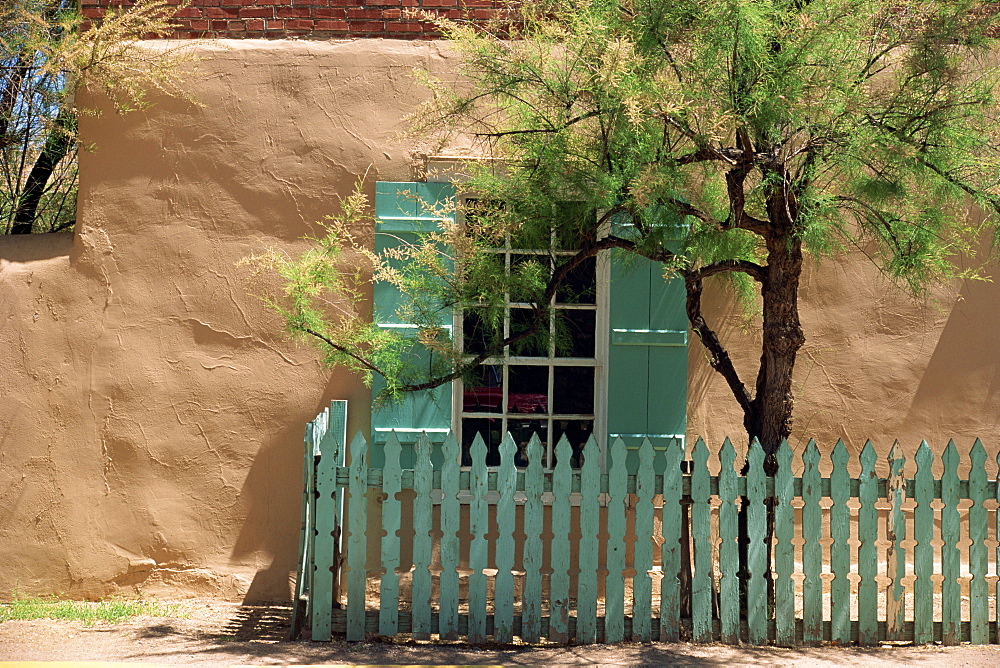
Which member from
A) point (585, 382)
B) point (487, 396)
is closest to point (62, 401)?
point (487, 396)

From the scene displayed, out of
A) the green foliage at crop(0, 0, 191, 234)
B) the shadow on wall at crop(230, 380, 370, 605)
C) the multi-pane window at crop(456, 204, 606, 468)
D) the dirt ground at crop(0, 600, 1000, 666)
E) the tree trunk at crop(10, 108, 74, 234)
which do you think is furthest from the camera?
the tree trunk at crop(10, 108, 74, 234)

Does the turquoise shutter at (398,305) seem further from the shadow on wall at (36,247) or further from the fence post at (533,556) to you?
→ the shadow on wall at (36,247)

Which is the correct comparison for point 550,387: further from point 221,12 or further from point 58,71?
point 58,71

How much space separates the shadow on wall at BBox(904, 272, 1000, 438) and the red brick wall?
340 cm

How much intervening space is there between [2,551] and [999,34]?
6.18 meters

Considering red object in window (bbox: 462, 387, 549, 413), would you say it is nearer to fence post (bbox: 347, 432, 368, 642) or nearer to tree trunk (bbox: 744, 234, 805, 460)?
fence post (bbox: 347, 432, 368, 642)

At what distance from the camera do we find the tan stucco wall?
568 cm

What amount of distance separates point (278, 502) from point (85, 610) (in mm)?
1178

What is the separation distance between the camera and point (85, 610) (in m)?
5.31

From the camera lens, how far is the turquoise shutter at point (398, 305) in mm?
5566

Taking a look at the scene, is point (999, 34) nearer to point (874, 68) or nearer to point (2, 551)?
point (874, 68)

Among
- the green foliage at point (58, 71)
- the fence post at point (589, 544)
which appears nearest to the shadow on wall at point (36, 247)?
the green foliage at point (58, 71)

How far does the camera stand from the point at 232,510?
5688 millimetres

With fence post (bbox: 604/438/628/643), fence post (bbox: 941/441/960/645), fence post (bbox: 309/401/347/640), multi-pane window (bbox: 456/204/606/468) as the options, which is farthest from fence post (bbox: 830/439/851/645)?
fence post (bbox: 309/401/347/640)
